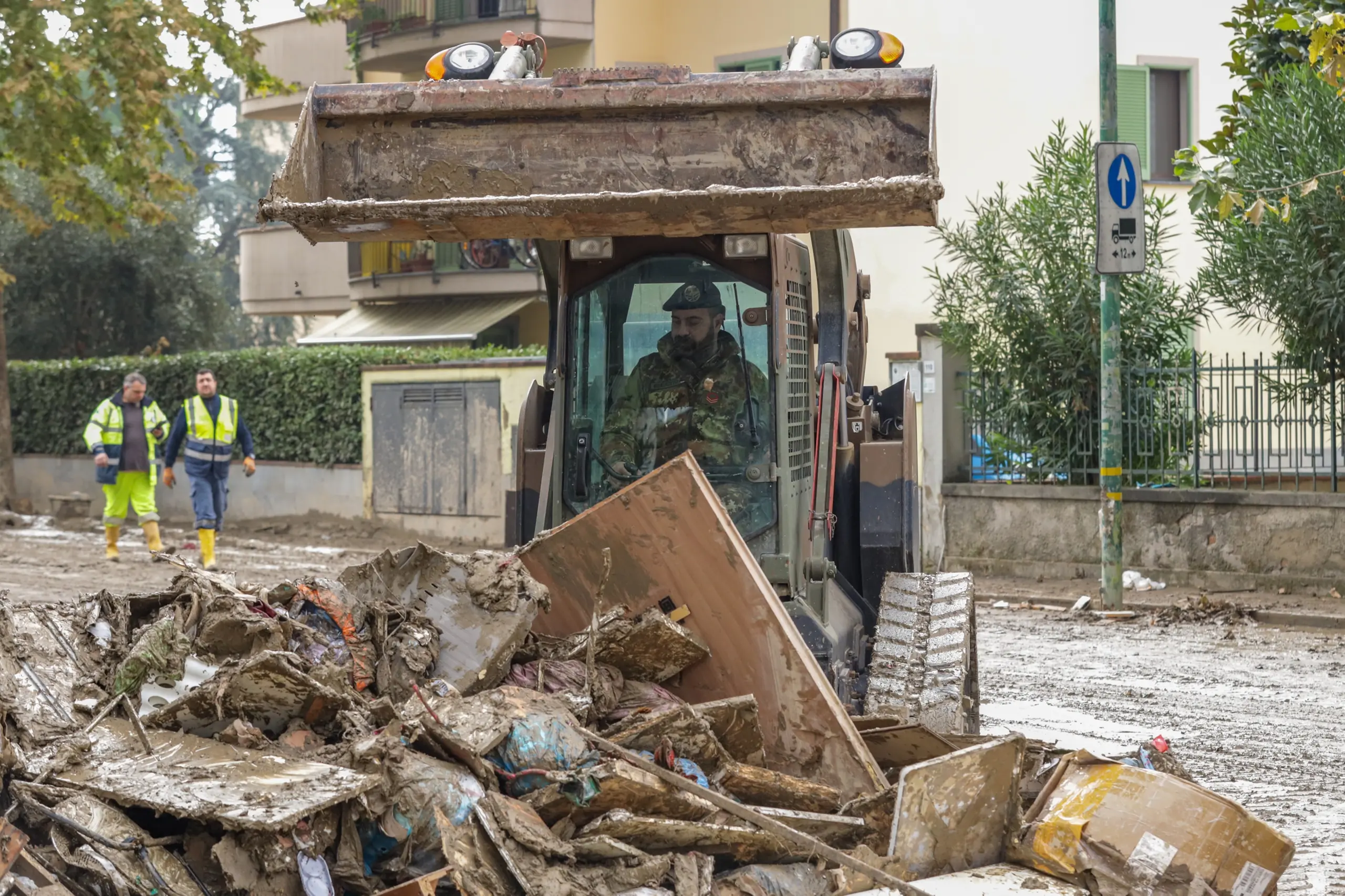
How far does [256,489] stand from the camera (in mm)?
21000

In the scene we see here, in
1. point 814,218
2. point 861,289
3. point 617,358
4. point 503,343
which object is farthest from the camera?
point 503,343

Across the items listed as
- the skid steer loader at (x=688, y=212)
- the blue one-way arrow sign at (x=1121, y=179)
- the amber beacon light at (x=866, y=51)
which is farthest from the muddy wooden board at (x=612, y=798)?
the blue one-way arrow sign at (x=1121, y=179)

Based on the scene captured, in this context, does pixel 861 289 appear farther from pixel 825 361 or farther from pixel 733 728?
pixel 733 728

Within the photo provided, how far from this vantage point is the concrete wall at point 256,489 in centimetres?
1967

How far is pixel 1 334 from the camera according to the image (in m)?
22.1

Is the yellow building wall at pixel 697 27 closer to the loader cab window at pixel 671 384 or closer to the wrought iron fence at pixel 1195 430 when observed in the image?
the wrought iron fence at pixel 1195 430

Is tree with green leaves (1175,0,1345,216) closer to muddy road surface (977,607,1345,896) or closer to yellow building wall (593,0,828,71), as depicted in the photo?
muddy road surface (977,607,1345,896)

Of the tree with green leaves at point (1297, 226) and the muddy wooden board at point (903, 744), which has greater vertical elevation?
the tree with green leaves at point (1297, 226)

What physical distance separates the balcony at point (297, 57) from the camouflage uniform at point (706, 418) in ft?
73.5

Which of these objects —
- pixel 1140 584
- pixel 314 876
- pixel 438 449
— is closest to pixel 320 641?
pixel 314 876

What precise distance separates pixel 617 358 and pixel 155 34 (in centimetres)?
1296

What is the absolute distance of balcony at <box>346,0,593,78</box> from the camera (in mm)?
23453

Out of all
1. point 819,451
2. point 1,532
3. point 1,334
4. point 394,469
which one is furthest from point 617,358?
point 1,334

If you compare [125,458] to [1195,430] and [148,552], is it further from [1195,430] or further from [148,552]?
[1195,430]
